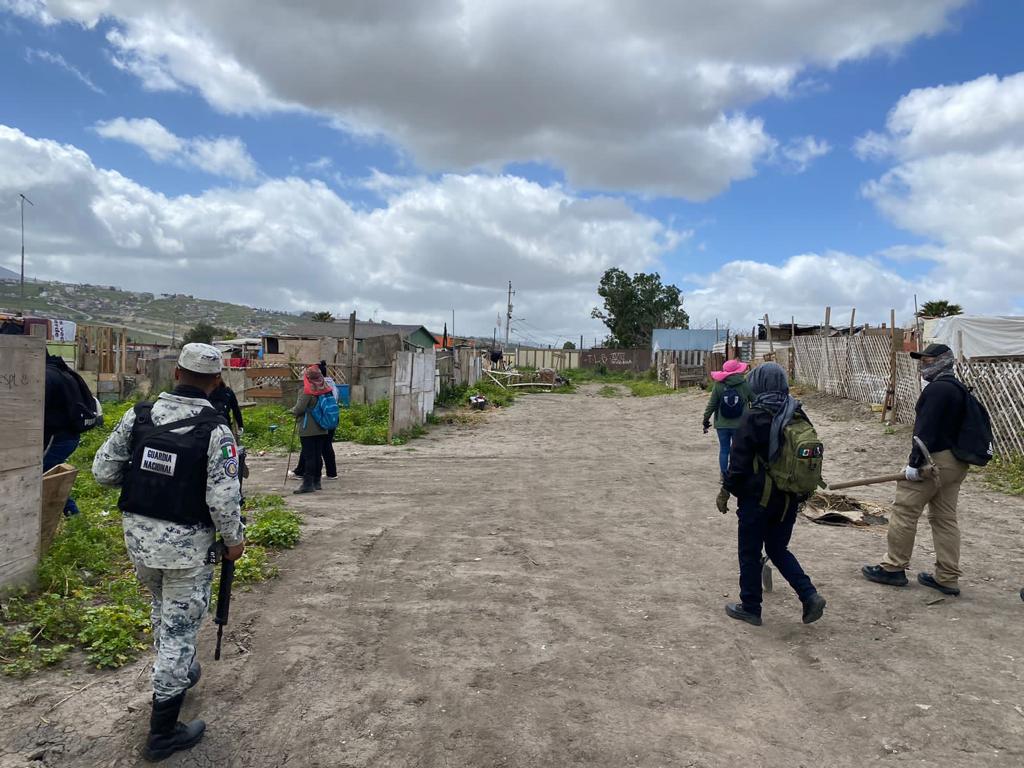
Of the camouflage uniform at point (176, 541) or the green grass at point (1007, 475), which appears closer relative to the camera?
the camouflage uniform at point (176, 541)

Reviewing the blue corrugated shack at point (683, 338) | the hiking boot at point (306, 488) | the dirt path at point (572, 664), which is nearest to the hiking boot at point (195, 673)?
the dirt path at point (572, 664)

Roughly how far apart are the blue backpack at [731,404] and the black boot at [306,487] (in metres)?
5.23

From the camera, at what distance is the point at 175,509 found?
122 inches

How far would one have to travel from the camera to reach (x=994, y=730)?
11.0ft

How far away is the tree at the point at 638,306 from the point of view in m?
59.9

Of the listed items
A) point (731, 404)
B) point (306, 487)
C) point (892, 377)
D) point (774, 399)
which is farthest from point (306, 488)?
point (892, 377)

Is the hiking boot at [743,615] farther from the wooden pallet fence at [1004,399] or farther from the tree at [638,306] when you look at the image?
the tree at [638,306]

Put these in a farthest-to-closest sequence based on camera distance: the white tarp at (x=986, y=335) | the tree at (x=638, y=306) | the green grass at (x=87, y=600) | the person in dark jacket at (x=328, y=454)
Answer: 1. the tree at (x=638, y=306)
2. the white tarp at (x=986, y=335)
3. the person in dark jacket at (x=328, y=454)
4. the green grass at (x=87, y=600)

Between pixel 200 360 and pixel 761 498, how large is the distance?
3.37 m

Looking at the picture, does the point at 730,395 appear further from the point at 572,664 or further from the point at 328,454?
the point at 328,454

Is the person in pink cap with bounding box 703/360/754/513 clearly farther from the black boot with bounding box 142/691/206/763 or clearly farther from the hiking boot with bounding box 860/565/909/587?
the black boot with bounding box 142/691/206/763

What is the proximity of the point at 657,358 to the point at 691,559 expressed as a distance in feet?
123

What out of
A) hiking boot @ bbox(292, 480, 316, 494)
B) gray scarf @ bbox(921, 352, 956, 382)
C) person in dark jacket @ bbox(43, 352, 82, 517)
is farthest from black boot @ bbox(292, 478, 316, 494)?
gray scarf @ bbox(921, 352, 956, 382)

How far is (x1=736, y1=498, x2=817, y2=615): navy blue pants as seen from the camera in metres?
4.51
